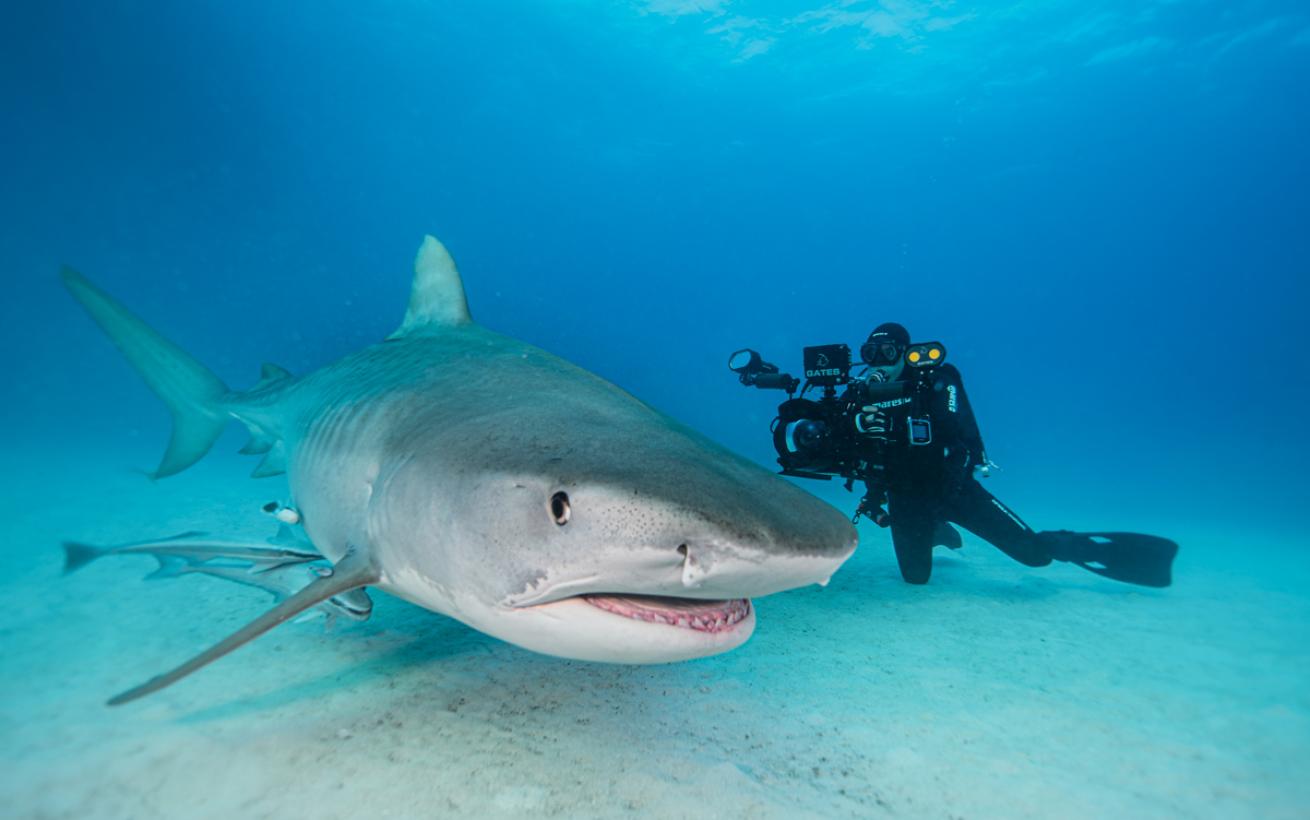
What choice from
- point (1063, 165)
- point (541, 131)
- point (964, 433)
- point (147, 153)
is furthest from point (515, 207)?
point (964, 433)

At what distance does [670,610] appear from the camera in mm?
1589

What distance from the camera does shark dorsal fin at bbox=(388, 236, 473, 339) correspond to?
3.92 metres

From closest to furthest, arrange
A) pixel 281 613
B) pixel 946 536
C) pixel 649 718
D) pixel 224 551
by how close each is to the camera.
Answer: pixel 281 613 < pixel 649 718 < pixel 224 551 < pixel 946 536

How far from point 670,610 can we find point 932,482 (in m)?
4.34

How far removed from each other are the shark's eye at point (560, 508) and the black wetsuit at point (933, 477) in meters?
3.77

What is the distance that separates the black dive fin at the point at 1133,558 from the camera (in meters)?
5.71

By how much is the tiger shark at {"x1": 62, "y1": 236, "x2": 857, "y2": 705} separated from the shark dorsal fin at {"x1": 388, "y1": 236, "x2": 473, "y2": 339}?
1.00 metres

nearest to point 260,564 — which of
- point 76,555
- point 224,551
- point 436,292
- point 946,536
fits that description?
point 224,551

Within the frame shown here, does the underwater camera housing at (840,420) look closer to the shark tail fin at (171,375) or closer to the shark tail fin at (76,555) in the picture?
the shark tail fin at (76,555)

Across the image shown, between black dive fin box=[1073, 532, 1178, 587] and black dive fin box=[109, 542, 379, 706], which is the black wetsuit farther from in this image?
black dive fin box=[109, 542, 379, 706]

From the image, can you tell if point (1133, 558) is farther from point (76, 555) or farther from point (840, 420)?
point (76, 555)

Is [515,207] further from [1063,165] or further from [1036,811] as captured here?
[1036,811]

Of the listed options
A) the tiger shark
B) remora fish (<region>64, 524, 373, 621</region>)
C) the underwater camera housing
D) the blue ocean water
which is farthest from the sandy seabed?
the underwater camera housing

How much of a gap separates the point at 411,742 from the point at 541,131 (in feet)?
161
